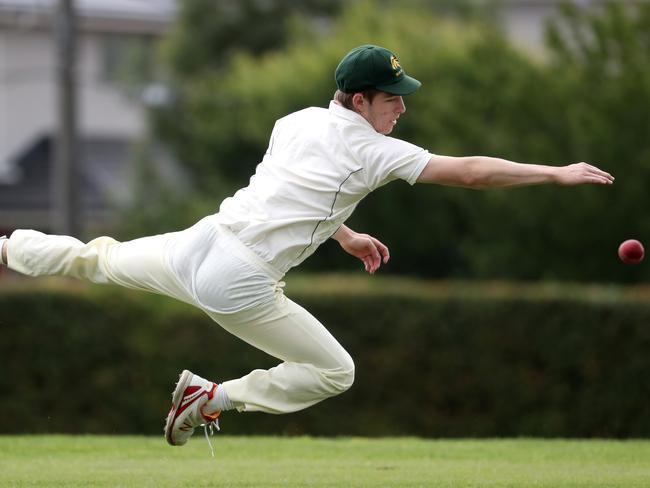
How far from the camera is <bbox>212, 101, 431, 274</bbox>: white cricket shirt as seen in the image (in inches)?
271

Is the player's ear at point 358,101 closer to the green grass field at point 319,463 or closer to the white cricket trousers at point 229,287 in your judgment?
the white cricket trousers at point 229,287

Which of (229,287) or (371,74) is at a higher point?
(371,74)

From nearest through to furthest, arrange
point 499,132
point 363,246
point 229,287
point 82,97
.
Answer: point 229,287 < point 363,246 < point 499,132 < point 82,97

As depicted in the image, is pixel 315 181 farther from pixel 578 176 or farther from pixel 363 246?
pixel 578 176

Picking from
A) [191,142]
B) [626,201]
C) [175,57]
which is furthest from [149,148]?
[626,201]

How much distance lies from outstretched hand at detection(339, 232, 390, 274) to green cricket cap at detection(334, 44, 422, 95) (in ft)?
3.59

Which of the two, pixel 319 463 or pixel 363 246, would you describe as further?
pixel 319 463

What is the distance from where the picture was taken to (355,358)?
13.4m

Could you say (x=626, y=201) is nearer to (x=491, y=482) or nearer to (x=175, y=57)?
(x=491, y=482)

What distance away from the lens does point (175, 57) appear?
35.8m

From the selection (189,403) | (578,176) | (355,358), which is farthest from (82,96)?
(578,176)

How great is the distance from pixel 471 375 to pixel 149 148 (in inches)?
709

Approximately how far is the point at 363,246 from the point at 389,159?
42.9 inches

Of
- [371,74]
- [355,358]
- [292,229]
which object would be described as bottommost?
[355,358]
